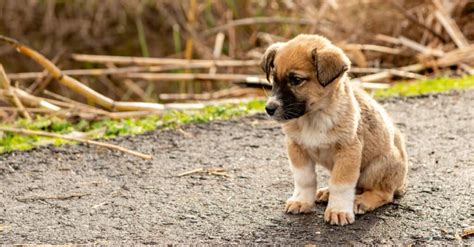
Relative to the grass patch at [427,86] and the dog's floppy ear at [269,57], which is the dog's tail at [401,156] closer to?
the dog's floppy ear at [269,57]

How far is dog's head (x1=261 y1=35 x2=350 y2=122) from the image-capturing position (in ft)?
16.3

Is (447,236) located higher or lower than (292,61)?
lower

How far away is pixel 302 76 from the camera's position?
499 centimetres

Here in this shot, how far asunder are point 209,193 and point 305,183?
98 centimetres

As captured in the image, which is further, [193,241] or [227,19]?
[227,19]

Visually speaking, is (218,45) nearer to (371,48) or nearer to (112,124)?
(371,48)

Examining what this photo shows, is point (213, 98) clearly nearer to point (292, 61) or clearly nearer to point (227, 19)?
point (227, 19)

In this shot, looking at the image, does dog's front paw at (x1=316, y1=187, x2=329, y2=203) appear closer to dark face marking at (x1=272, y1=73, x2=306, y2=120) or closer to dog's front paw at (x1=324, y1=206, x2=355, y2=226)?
dog's front paw at (x1=324, y1=206, x2=355, y2=226)

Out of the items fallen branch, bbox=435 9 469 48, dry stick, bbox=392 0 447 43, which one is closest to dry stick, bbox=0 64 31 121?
dry stick, bbox=392 0 447 43

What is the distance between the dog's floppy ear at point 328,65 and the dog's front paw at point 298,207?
2.95 feet

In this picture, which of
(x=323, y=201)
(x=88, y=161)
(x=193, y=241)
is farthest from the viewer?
(x=88, y=161)

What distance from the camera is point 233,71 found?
1248 centimetres

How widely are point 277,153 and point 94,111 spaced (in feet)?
8.20

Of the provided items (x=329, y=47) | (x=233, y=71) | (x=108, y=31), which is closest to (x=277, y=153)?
(x=329, y=47)
